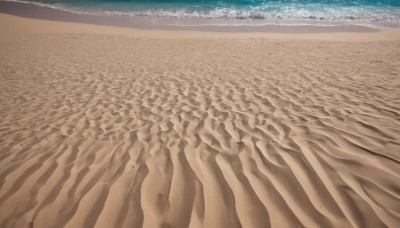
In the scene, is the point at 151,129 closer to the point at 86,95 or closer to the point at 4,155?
the point at 4,155

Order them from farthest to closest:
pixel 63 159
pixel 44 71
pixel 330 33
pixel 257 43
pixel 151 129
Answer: pixel 330 33 → pixel 257 43 → pixel 44 71 → pixel 151 129 → pixel 63 159

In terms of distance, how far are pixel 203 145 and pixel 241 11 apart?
19.8m

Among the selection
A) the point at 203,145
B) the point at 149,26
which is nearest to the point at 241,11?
the point at 149,26

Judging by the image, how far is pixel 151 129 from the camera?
13.6ft

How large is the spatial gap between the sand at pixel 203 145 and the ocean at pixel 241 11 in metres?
11.4

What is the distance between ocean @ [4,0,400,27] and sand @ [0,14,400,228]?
1137cm

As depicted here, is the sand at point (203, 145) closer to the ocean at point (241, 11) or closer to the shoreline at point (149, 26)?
the shoreline at point (149, 26)

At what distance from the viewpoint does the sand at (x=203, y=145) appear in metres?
2.46

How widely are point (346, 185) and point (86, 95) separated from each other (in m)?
5.37

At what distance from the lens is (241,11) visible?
68.5ft

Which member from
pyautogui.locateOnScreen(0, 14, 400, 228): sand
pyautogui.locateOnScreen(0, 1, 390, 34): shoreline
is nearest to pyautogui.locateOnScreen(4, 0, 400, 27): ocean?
pyautogui.locateOnScreen(0, 1, 390, 34): shoreline

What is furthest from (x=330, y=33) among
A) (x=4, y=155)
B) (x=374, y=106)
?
(x=4, y=155)

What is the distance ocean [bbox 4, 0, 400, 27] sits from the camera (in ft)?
58.2

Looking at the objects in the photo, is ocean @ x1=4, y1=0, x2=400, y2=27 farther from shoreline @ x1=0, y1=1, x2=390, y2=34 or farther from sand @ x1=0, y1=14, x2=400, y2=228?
sand @ x1=0, y1=14, x2=400, y2=228
